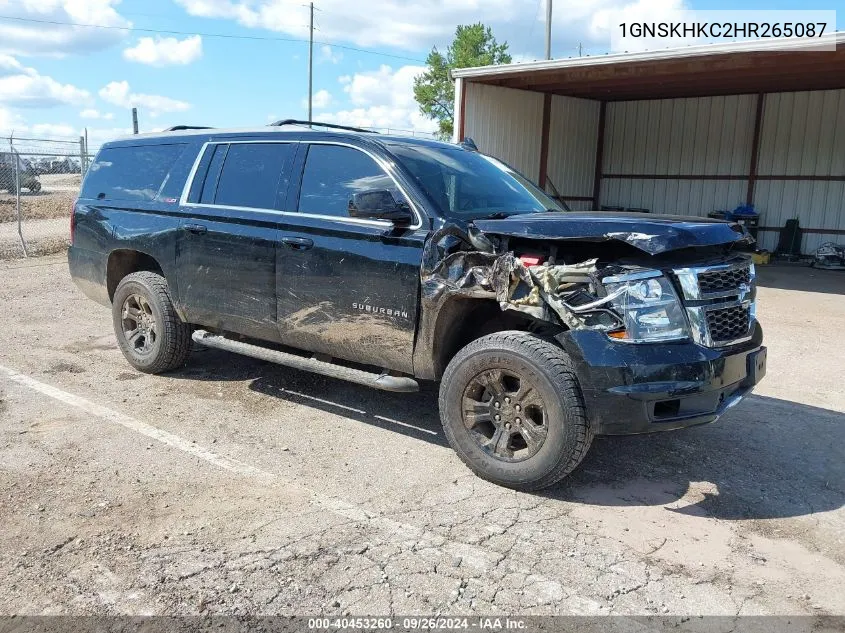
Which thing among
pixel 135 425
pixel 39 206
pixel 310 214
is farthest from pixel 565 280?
pixel 39 206

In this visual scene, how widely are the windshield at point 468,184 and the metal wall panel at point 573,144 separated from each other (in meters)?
13.8

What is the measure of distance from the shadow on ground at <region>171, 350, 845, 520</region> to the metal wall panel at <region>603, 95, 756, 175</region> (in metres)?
14.6

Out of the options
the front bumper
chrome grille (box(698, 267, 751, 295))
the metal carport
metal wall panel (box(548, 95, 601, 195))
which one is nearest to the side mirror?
the front bumper

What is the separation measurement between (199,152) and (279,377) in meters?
1.99

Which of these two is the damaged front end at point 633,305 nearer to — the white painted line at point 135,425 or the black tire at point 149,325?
the white painted line at point 135,425

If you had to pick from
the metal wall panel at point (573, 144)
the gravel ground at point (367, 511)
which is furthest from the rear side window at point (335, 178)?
the metal wall panel at point (573, 144)

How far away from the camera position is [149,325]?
20.8ft

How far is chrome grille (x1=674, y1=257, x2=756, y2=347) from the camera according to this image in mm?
3895

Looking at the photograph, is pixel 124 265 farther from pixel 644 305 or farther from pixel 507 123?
pixel 507 123

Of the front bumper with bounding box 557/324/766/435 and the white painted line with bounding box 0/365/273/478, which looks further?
the white painted line with bounding box 0/365/273/478

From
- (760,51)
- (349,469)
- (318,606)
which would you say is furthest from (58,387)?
(760,51)

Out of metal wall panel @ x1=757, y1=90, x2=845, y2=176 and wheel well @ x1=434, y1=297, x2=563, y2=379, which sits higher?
metal wall panel @ x1=757, y1=90, x2=845, y2=176

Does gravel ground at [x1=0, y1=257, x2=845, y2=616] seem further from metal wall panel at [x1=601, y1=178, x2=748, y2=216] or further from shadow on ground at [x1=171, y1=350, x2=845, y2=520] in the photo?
metal wall panel at [x1=601, y1=178, x2=748, y2=216]

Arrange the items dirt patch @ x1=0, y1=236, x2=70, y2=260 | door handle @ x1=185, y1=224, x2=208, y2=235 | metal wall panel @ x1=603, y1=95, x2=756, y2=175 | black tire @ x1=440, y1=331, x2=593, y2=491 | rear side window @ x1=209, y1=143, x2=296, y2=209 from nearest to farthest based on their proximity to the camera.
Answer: black tire @ x1=440, y1=331, x2=593, y2=491 < rear side window @ x1=209, y1=143, x2=296, y2=209 < door handle @ x1=185, y1=224, x2=208, y2=235 < dirt patch @ x1=0, y1=236, x2=70, y2=260 < metal wall panel @ x1=603, y1=95, x2=756, y2=175
